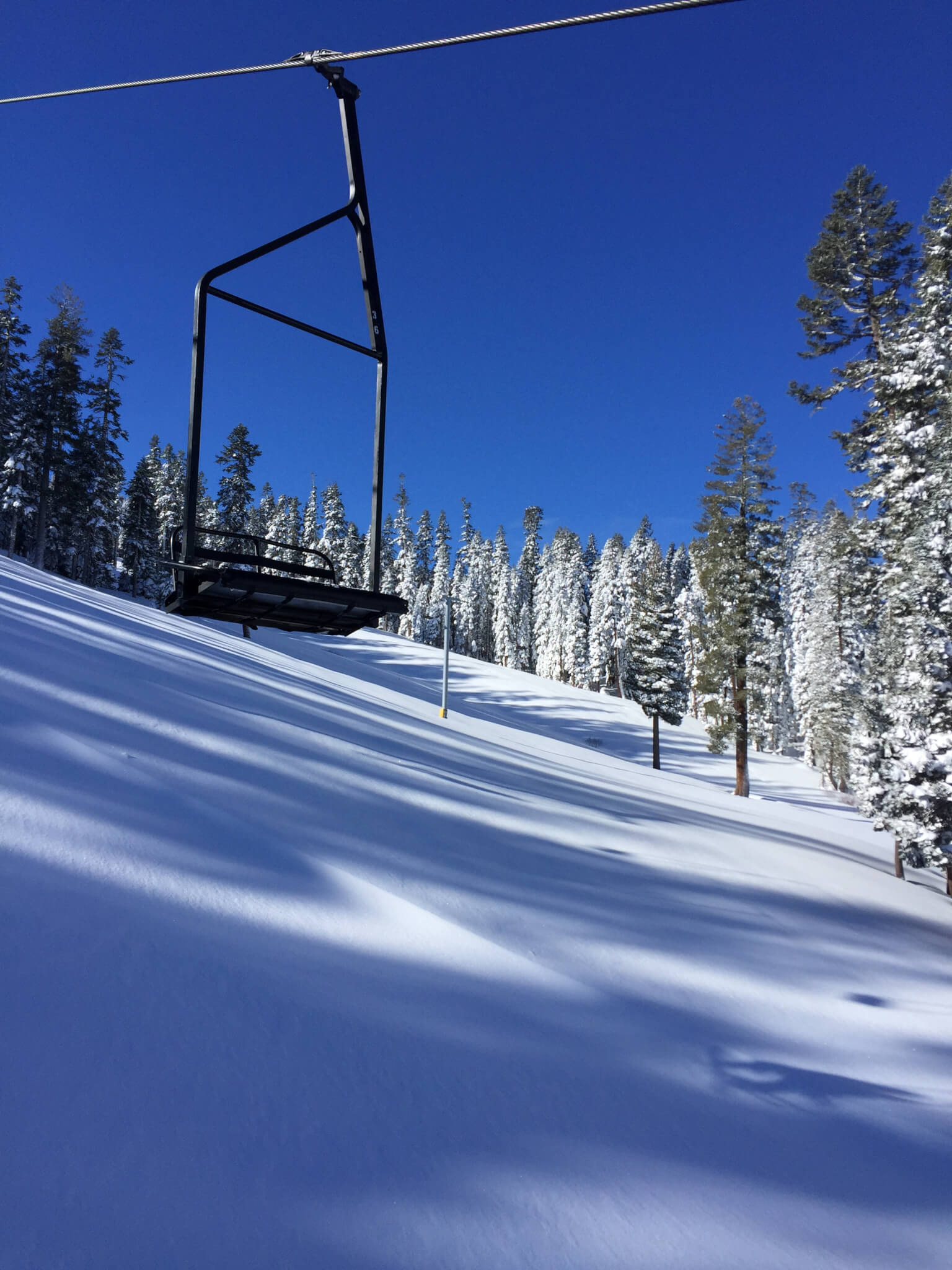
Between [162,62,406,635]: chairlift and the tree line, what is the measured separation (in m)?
0.36

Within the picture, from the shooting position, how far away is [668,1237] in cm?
248

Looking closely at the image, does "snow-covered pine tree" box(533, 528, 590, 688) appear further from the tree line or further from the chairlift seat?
the chairlift seat

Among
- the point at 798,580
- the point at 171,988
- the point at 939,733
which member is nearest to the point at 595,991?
the point at 171,988

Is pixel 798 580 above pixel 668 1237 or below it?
above

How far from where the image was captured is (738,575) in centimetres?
2448

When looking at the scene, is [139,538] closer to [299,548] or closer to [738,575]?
[738,575]

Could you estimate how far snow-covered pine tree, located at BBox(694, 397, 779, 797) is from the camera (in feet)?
78.9

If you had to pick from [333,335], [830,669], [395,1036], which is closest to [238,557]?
[333,335]

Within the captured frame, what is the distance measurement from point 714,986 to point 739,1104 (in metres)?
1.37

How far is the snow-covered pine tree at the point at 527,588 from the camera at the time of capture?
243 feet

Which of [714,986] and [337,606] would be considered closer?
[337,606]

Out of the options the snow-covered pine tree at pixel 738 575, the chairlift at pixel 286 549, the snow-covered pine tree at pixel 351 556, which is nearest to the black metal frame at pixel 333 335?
the chairlift at pixel 286 549

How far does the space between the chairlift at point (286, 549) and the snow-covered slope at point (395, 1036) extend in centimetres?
172

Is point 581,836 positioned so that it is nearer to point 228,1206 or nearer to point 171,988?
point 171,988
